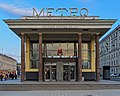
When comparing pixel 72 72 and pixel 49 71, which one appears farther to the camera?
pixel 72 72

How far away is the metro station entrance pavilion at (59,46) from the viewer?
1566 inches

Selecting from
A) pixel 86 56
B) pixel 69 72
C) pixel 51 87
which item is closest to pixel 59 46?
pixel 86 56

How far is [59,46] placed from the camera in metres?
46.8

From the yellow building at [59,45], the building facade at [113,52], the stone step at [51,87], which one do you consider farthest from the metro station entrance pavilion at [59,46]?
the building facade at [113,52]

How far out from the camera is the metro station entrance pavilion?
3978 centimetres

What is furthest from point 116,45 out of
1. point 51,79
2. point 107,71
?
point 51,79

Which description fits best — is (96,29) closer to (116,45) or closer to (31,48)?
(31,48)

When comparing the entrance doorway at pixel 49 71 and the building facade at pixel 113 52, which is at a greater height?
the building facade at pixel 113 52

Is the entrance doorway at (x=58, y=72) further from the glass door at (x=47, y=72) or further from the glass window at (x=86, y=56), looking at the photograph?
the glass window at (x=86, y=56)

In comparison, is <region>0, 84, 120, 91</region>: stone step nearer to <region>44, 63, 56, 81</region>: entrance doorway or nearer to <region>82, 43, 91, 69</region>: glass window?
<region>44, 63, 56, 81</region>: entrance doorway

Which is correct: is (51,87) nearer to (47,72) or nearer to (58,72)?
(58,72)

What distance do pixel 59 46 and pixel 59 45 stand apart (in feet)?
0.62

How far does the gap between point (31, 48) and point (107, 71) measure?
13924 millimetres

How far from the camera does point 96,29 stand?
134 ft
